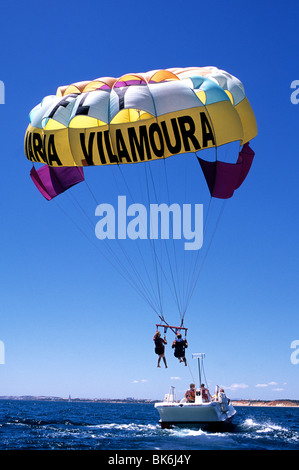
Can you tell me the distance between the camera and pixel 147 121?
13.4 m

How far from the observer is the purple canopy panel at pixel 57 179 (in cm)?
1595

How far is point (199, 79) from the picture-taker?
13.8 metres

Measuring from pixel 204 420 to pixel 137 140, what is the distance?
34.5 feet

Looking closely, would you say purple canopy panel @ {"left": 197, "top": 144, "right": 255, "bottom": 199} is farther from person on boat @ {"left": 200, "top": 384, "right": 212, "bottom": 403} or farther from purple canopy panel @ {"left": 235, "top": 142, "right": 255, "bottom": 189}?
person on boat @ {"left": 200, "top": 384, "right": 212, "bottom": 403}

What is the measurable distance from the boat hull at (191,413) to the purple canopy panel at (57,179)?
8.90 m

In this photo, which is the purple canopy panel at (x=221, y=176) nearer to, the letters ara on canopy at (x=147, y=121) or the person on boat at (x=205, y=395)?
the letters ara on canopy at (x=147, y=121)

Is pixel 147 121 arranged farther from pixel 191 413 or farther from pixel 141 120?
pixel 191 413

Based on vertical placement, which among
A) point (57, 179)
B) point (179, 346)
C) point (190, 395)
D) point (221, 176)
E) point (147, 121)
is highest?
point (147, 121)

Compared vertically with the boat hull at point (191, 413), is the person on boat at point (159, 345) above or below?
above

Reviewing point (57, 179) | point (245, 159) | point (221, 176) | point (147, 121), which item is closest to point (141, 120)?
point (147, 121)

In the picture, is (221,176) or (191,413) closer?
(221,176)

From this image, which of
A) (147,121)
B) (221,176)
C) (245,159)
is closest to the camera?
(147,121)

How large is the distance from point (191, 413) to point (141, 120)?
10.7m

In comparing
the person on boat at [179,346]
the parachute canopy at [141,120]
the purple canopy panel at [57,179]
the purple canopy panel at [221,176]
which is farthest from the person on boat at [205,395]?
the purple canopy panel at [57,179]
